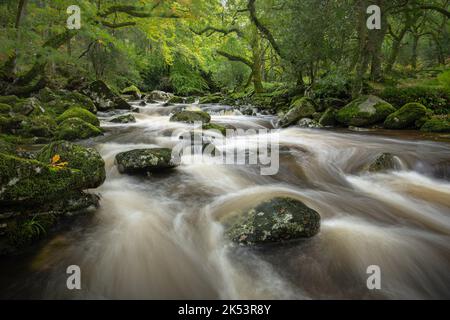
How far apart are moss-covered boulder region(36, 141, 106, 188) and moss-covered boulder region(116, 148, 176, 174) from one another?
A: 1343mm

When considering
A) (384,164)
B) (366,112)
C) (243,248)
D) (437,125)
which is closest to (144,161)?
(243,248)

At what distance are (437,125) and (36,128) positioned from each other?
1159 centimetres

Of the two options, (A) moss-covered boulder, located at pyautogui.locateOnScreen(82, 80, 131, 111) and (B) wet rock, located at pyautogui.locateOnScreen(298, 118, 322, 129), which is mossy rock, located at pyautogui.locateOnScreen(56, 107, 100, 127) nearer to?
(A) moss-covered boulder, located at pyautogui.locateOnScreen(82, 80, 131, 111)

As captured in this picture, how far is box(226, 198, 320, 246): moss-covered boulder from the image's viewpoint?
3.11 m

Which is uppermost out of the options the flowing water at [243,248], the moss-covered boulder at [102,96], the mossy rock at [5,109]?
the moss-covered boulder at [102,96]

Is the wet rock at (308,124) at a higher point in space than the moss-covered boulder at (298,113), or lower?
lower

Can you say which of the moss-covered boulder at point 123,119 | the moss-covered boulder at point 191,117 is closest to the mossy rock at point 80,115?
the moss-covered boulder at point 123,119

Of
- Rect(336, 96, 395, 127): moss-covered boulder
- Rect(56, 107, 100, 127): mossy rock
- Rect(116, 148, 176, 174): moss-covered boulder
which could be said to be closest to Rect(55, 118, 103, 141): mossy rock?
Rect(56, 107, 100, 127): mossy rock

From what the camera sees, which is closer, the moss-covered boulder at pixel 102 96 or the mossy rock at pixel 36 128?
the mossy rock at pixel 36 128

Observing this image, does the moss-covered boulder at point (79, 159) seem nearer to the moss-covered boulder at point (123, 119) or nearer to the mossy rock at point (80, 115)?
the mossy rock at point (80, 115)

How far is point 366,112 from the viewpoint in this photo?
9.70 meters

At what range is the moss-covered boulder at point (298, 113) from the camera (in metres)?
10.9

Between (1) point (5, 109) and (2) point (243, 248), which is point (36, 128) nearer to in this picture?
(1) point (5, 109)

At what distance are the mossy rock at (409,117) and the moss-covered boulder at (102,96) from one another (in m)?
11.9
